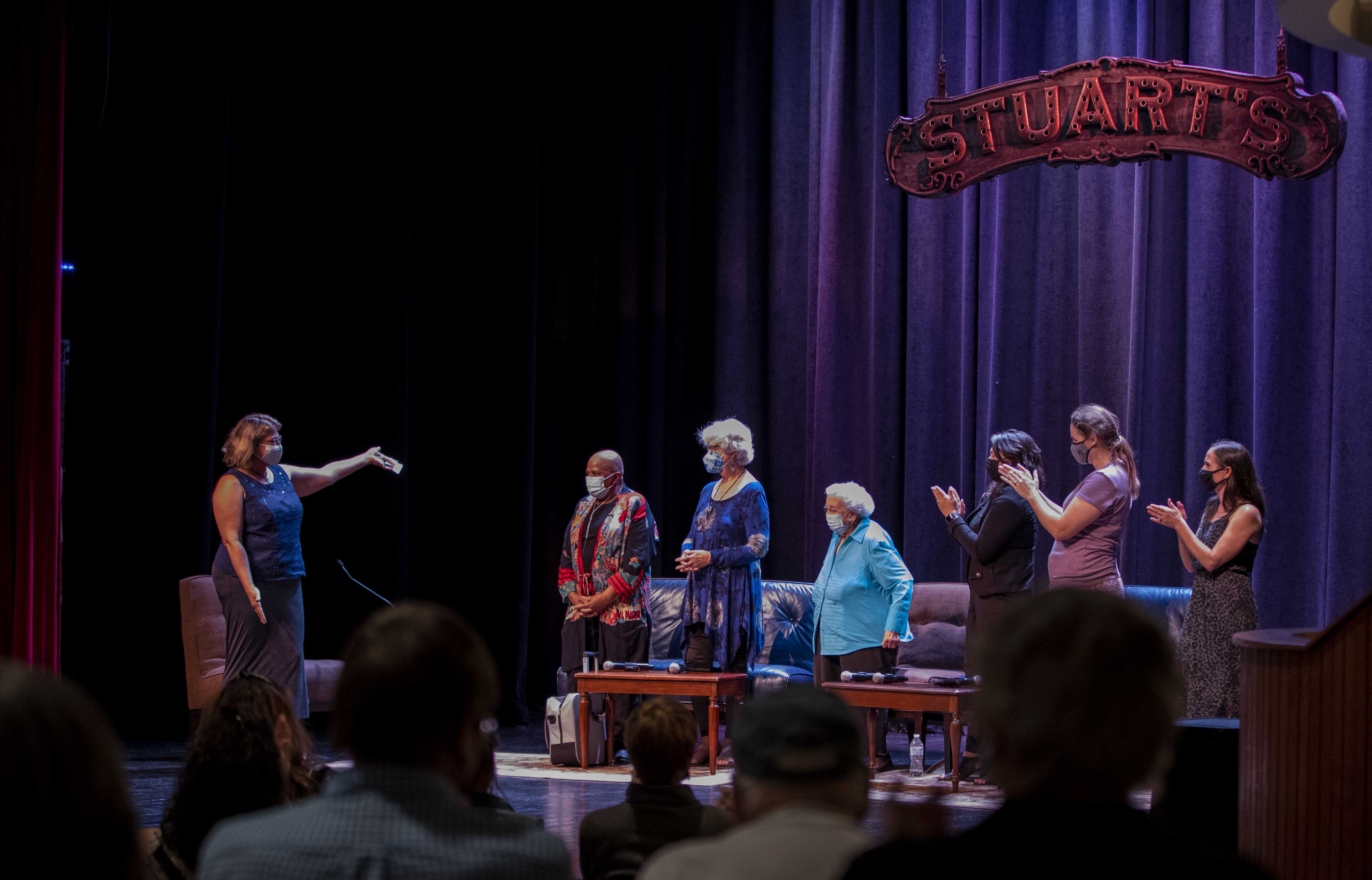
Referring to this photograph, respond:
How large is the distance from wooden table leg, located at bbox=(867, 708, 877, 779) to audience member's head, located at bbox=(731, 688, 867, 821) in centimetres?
433

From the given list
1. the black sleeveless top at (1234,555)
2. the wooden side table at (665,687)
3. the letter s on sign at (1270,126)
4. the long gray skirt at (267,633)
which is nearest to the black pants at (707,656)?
the wooden side table at (665,687)

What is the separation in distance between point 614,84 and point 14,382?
424 centimetres

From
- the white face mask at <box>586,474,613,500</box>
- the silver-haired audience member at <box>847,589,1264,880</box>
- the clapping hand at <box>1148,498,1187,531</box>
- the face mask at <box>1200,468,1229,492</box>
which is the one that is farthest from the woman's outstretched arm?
the silver-haired audience member at <box>847,589,1264,880</box>

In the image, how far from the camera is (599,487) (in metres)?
6.27

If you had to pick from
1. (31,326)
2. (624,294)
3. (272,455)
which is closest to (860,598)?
(272,455)

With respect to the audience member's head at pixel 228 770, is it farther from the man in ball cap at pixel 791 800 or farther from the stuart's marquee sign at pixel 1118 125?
the stuart's marquee sign at pixel 1118 125

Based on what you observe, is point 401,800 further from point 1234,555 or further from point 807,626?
point 807,626

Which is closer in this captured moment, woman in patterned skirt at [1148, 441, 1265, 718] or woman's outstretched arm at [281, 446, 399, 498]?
woman in patterned skirt at [1148, 441, 1265, 718]

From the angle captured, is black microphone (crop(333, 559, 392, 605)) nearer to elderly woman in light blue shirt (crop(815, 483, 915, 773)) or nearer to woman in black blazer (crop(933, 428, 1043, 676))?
elderly woman in light blue shirt (crop(815, 483, 915, 773))

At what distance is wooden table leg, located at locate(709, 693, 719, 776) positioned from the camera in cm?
570

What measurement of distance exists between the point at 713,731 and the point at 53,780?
15.7ft

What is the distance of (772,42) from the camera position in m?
8.18

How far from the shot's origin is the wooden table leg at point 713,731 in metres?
5.70

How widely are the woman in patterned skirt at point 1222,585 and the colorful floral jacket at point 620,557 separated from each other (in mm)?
2255
